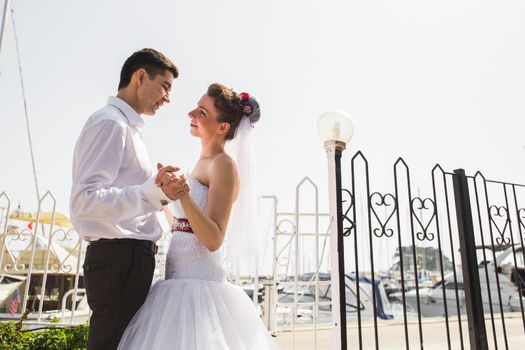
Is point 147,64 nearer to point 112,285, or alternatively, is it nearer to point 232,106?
point 232,106

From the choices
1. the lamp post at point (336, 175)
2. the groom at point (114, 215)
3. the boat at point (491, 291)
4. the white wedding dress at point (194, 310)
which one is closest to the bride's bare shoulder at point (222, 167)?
the white wedding dress at point (194, 310)

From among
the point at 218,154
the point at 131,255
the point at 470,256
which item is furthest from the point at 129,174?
the point at 470,256

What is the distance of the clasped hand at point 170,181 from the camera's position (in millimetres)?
1512

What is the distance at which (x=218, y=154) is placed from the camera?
2150 mm

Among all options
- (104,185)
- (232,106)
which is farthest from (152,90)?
(104,185)

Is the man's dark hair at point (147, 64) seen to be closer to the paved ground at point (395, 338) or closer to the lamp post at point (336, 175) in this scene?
the lamp post at point (336, 175)

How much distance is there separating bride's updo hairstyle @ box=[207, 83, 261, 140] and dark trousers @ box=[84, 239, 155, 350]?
3.04ft

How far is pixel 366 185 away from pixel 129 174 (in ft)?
7.07

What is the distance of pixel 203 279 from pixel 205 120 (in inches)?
35.9

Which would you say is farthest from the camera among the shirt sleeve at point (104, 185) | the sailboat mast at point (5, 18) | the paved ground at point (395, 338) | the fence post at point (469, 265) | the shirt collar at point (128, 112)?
the sailboat mast at point (5, 18)

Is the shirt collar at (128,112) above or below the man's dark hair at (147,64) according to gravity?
below

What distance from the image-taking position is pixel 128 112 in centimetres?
188

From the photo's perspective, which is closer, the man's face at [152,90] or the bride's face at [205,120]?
the man's face at [152,90]

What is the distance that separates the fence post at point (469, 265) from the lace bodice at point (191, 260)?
8.67ft
